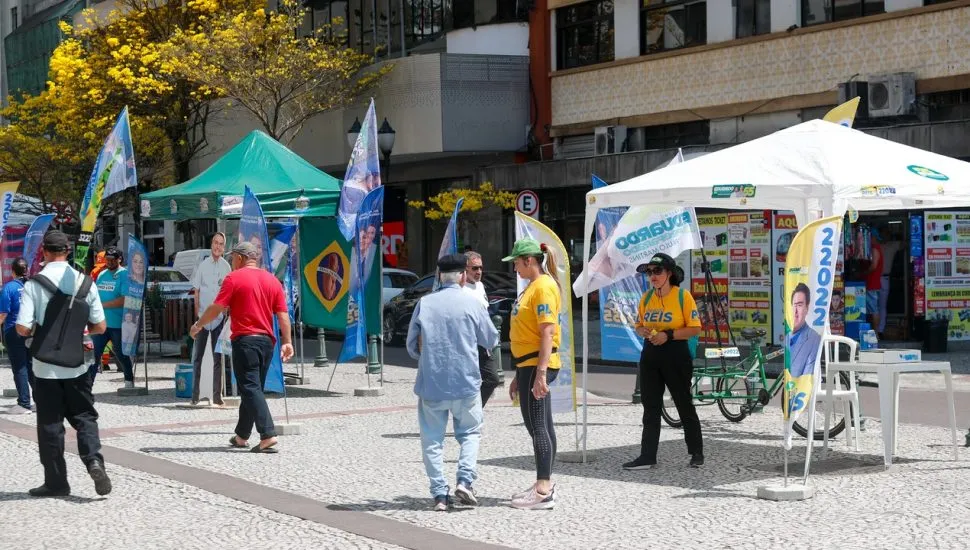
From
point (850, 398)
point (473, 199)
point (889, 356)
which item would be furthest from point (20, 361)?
point (473, 199)

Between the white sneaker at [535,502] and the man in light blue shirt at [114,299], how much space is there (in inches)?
387

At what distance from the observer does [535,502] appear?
29.2ft

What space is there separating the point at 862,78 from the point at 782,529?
19.1 m

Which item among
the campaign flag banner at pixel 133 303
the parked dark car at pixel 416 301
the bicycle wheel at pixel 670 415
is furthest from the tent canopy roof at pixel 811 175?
the parked dark car at pixel 416 301

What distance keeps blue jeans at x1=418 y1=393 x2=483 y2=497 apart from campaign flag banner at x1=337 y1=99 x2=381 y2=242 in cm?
817

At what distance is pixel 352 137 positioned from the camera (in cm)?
2472

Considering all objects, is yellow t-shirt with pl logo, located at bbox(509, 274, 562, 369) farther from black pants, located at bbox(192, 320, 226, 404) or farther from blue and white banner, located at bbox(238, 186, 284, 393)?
black pants, located at bbox(192, 320, 226, 404)

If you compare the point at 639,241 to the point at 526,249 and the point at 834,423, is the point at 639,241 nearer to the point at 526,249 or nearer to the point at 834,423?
the point at 834,423

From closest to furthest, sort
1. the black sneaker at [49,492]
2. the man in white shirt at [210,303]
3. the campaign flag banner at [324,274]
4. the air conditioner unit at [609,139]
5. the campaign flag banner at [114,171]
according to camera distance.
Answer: the black sneaker at [49,492] < the man in white shirt at [210,303] < the campaign flag banner at [114,171] < the campaign flag banner at [324,274] < the air conditioner unit at [609,139]

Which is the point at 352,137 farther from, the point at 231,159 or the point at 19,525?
Answer: the point at 19,525

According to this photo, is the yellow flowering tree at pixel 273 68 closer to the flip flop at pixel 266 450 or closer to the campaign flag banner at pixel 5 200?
the campaign flag banner at pixel 5 200

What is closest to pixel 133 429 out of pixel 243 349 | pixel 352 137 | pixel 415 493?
pixel 243 349

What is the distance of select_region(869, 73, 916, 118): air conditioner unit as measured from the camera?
24.7 metres

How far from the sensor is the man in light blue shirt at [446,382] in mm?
8742
